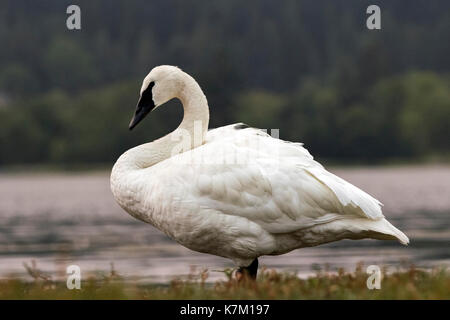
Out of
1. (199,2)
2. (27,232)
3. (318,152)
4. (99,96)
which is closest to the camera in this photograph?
(27,232)

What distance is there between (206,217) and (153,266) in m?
9.15

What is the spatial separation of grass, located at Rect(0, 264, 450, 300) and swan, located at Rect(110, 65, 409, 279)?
0.45 metres

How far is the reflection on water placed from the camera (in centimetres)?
1712

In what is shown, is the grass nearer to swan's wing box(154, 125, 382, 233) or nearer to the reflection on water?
swan's wing box(154, 125, 382, 233)

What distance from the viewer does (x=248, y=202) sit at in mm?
8711

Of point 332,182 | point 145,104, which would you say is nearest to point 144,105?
point 145,104

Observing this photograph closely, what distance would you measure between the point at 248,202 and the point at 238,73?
73140 mm

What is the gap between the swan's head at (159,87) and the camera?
32.1 feet

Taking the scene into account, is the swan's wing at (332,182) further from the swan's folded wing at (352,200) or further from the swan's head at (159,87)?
the swan's head at (159,87)

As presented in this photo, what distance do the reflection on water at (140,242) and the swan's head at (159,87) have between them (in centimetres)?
157

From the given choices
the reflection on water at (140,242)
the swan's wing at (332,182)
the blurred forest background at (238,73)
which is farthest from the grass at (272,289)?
the blurred forest background at (238,73)
